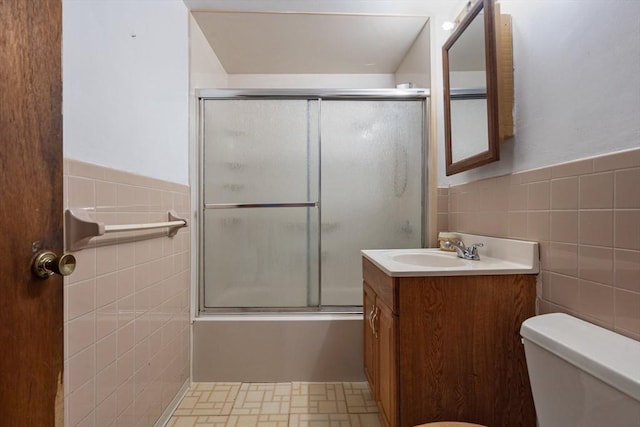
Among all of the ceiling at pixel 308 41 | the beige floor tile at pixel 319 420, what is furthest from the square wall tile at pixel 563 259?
the ceiling at pixel 308 41

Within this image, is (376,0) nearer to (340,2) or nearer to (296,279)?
(340,2)

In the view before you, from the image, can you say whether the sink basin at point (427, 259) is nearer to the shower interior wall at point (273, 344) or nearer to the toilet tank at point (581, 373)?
the shower interior wall at point (273, 344)

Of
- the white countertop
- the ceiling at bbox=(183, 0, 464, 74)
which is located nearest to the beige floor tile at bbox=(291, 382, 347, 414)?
the white countertop

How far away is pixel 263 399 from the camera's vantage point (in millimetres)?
1592

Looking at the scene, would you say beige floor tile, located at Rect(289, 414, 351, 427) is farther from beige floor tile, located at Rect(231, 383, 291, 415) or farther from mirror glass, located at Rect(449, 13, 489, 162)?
mirror glass, located at Rect(449, 13, 489, 162)

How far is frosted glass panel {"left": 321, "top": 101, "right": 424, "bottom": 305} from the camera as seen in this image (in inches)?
73.2

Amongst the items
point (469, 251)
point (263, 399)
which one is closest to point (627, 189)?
point (469, 251)

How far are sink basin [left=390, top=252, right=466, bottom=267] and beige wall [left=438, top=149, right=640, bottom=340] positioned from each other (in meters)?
0.27

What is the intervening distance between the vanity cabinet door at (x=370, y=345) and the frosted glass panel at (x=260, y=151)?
0.74 m

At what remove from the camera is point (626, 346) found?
666 millimetres

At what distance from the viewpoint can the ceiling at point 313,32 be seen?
166 centimetres

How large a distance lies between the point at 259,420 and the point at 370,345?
66 centimetres

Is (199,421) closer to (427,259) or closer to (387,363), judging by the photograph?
(387,363)

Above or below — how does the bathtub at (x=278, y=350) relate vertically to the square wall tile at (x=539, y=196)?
below
